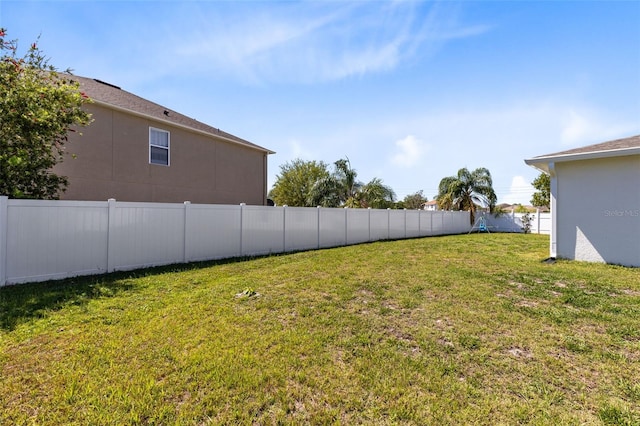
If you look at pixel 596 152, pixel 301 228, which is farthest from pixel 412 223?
pixel 596 152

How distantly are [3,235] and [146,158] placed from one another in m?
5.56

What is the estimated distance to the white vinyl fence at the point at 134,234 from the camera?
542cm

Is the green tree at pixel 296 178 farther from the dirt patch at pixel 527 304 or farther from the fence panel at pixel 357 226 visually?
the dirt patch at pixel 527 304

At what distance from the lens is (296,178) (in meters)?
30.1

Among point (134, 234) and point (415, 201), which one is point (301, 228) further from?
point (415, 201)

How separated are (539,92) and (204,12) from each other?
1046cm

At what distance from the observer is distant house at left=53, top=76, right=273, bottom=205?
8.77 metres

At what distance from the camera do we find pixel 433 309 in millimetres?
4258

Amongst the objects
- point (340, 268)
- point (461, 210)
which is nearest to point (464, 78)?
point (340, 268)

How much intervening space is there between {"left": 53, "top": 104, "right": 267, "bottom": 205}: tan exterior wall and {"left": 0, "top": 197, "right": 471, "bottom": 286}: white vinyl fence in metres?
3.23

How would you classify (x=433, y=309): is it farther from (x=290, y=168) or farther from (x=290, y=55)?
(x=290, y=168)

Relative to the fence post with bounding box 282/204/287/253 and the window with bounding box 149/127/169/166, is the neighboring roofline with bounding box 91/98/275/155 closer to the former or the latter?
the window with bounding box 149/127/169/166

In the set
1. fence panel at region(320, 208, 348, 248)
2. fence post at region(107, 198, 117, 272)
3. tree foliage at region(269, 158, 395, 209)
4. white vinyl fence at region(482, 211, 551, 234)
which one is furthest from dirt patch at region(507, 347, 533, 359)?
white vinyl fence at region(482, 211, 551, 234)

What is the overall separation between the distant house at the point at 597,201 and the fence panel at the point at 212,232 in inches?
370
